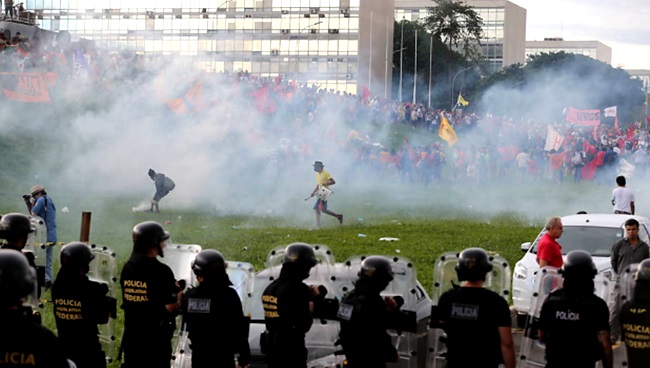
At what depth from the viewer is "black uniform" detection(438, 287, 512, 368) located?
22.9 ft

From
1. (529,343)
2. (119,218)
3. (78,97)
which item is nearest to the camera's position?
(529,343)

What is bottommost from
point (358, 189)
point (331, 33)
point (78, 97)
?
point (358, 189)

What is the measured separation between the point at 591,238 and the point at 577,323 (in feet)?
27.8

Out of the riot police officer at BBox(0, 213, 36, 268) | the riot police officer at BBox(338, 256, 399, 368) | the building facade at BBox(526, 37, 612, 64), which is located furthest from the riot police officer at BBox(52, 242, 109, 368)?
the building facade at BBox(526, 37, 612, 64)

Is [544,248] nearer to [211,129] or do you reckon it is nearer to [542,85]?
[211,129]

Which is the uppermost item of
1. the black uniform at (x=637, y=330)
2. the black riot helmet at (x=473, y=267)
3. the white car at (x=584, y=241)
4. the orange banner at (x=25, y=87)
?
the orange banner at (x=25, y=87)

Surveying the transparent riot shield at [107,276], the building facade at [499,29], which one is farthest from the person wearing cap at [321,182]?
the building facade at [499,29]

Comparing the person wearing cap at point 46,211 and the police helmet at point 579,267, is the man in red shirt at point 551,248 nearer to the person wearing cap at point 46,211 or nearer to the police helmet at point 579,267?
the police helmet at point 579,267

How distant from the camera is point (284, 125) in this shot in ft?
128

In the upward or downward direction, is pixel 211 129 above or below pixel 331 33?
below

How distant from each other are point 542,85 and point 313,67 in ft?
50.0

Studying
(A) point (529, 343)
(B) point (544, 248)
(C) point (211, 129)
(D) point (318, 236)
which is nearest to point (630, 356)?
(A) point (529, 343)

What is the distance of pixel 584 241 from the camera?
15.2 meters

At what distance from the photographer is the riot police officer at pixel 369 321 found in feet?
24.0
